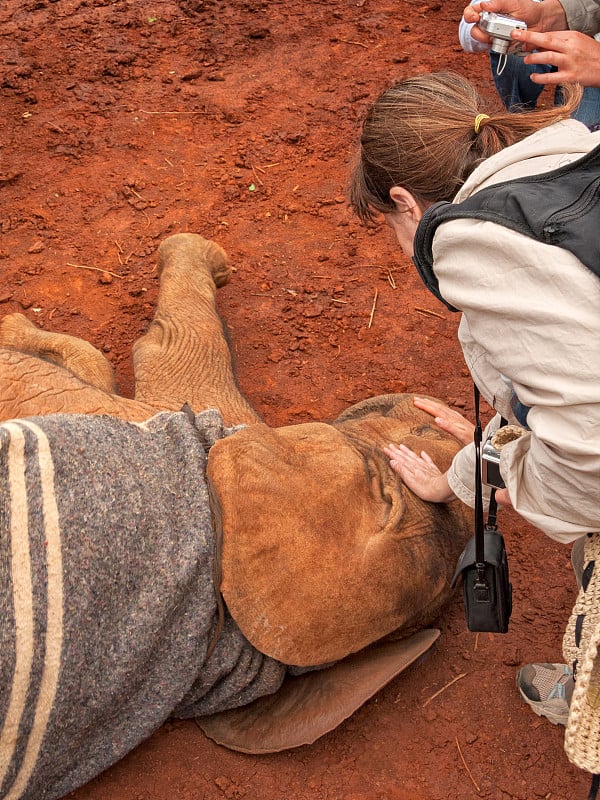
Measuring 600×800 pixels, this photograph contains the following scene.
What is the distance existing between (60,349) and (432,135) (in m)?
2.17

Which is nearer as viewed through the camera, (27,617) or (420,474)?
(27,617)

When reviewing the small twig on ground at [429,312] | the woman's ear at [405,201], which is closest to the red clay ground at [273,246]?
the small twig on ground at [429,312]

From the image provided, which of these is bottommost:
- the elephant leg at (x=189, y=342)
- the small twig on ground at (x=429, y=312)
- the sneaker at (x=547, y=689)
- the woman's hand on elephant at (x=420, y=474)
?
the sneaker at (x=547, y=689)

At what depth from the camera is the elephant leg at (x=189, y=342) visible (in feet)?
11.6

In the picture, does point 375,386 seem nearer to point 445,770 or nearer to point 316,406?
point 316,406

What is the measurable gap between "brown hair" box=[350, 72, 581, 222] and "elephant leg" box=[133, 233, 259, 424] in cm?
126

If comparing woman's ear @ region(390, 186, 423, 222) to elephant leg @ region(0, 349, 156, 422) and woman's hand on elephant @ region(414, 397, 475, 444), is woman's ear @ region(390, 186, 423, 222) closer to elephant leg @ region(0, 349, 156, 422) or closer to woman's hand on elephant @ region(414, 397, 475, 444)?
woman's hand on elephant @ region(414, 397, 475, 444)

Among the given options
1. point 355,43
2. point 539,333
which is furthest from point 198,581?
point 355,43

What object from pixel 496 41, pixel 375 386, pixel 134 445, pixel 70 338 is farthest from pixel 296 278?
pixel 134 445

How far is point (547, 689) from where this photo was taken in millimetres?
2812

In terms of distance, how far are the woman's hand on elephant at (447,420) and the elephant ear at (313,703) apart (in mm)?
699

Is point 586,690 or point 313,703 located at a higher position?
point 586,690

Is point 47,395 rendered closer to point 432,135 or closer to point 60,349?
point 60,349

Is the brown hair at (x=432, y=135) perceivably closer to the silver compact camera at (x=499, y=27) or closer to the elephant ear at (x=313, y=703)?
the silver compact camera at (x=499, y=27)
